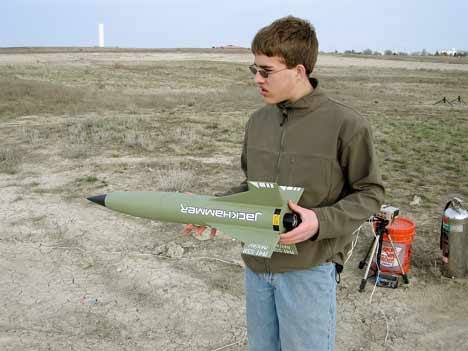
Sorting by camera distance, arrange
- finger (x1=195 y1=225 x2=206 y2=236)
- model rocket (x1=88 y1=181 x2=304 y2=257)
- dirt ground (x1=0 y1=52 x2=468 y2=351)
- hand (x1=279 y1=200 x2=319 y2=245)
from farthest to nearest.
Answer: dirt ground (x1=0 y1=52 x2=468 y2=351)
finger (x1=195 y1=225 x2=206 y2=236)
model rocket (x1=88 y1=181 x2=304 y2=257)
hand (x1=279 y1=200 x2=319 y2=245)

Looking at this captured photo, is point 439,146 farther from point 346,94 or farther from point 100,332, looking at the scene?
point 346,94

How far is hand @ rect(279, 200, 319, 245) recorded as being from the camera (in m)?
2.30

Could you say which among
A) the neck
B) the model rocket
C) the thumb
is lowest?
the model rocket

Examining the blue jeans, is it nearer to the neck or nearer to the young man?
the young man

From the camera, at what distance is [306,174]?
96.7 inches

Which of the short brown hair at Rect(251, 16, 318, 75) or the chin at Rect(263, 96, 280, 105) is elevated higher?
the short brown hair at Rect(251, 16, 318, 75)

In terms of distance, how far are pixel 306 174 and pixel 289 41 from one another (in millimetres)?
659

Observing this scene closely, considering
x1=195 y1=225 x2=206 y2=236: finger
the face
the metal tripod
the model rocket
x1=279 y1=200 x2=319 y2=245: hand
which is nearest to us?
x1=279 y1=200 x2=319 y2=245: hand

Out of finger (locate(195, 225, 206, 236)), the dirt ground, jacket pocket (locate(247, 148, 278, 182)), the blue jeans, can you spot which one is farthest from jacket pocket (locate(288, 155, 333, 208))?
the dirt ground

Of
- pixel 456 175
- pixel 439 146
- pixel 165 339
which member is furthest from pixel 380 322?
pixel 439 146

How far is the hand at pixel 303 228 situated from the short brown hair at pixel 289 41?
721 mm

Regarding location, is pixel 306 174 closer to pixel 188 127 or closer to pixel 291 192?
pixel 291 192

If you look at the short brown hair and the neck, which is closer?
the short brown hair

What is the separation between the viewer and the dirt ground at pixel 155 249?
4539 millimetres
